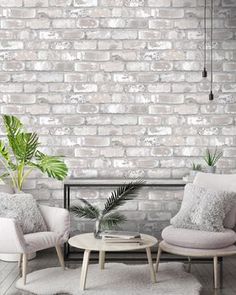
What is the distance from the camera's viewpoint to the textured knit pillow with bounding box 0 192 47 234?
4.55 meters

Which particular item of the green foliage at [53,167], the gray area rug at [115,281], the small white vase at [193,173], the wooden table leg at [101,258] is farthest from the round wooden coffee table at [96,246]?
the small white vase at [193,173]

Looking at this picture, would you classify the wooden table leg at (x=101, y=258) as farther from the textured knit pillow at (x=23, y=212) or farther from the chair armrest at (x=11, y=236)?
the chair armrest at (x=11, y=236)

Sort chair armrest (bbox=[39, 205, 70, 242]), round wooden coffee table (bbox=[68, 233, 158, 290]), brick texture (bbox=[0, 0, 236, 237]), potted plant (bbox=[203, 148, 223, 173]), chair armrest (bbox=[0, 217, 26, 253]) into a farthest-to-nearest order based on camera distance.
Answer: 1. brick texture (bbox=[0, 0, 236, 237])
2. potted plant (bbox=[203, 148, 223, 173])
3. chair armrest (bbox=[39, 205, 70, 242])
4. chair armrest (bbox=[0, 217, 26, 253])
5. round wooden coffee table (bbox=[68, 233, 158, 290])

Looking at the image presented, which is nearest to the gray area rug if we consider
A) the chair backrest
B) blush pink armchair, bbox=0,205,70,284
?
blush pink armchair, bbox=0,205,70,284

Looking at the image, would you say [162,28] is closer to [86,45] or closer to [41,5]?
[86,45]

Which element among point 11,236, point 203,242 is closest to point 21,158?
point 11,236

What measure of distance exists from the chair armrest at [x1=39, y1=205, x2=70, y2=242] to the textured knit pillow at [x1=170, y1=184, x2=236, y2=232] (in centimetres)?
90

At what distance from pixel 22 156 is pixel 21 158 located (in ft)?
0.09

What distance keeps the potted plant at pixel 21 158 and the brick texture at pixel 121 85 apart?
379 millimetres

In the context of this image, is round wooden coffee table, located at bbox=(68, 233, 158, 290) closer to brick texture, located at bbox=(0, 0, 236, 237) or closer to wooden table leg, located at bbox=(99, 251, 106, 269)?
wooden table leg, located at bbox=(99, 251, 106, 269)

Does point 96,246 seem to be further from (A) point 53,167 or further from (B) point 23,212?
(A) point 53,167

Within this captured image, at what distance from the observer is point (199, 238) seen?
4301mm

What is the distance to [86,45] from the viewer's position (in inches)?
224

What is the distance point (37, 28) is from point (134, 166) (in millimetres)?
1733
